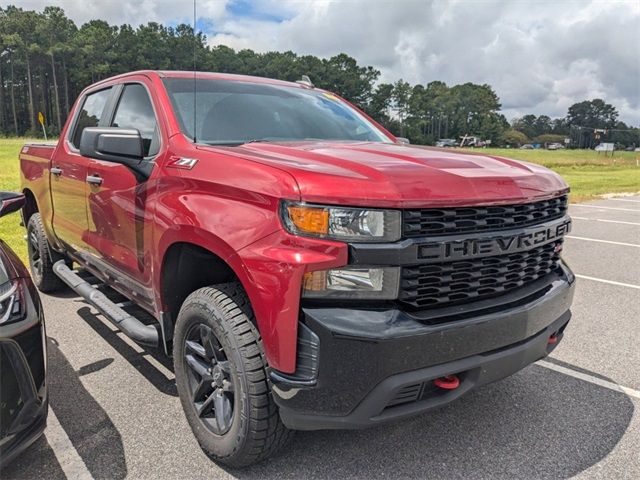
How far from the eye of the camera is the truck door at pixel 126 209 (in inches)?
115

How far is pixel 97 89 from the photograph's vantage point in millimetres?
4207

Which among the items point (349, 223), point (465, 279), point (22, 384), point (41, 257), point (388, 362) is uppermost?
point (349, 223)

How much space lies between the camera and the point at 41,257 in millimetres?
5023

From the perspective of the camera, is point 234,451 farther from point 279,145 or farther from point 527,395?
point 527,395

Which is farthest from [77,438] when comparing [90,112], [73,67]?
[73,67]

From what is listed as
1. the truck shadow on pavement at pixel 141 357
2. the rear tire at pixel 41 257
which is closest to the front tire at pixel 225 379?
the truck shadow on pavement at pixel 141 357

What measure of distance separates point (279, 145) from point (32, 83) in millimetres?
81954

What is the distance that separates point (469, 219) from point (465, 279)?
252 millimetres

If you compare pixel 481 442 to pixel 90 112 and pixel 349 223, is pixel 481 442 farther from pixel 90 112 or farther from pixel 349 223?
pixel 90 112

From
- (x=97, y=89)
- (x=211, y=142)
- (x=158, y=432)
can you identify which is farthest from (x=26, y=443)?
(x=97, y=89)

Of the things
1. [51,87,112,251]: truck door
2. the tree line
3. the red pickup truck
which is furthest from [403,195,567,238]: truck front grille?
the tree line

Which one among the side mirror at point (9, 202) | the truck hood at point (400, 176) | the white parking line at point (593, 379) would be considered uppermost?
the truck hood at point (400, 176)

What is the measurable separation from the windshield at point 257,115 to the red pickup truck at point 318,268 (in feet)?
0.07

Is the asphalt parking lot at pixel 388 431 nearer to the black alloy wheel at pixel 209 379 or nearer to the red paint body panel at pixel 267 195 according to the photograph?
the black alloy wheel at pixel 209 379
